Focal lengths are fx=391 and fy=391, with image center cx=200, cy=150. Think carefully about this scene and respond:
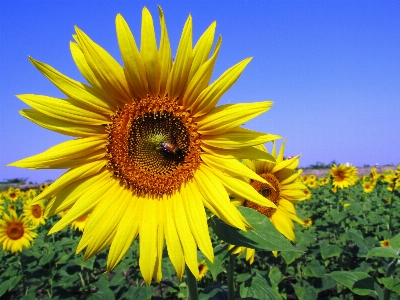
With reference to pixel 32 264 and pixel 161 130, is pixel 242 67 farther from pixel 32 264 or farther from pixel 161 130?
pixel 32 264

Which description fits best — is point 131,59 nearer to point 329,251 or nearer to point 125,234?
point 125,234

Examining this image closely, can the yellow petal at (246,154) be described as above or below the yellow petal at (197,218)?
above

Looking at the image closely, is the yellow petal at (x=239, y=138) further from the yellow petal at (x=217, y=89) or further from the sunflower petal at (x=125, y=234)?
the sunflower petal at (x=125, y=234)

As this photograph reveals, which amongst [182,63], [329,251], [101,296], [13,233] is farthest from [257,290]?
[13,233]

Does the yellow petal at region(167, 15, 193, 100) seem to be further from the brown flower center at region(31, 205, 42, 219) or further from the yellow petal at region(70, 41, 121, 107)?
the brown flower center at region(31, 205, 42, 219)

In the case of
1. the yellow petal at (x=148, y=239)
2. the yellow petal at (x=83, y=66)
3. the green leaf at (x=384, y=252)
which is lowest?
the green leaf at (x=384, y=252)

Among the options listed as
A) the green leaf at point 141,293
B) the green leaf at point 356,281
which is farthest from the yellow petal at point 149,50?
the green leaf at point 141,293

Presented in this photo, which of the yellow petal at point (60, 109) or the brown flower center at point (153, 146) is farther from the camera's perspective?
the brown flower center at point (153, 146)

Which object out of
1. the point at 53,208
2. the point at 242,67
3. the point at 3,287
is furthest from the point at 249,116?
the point at 3,287
